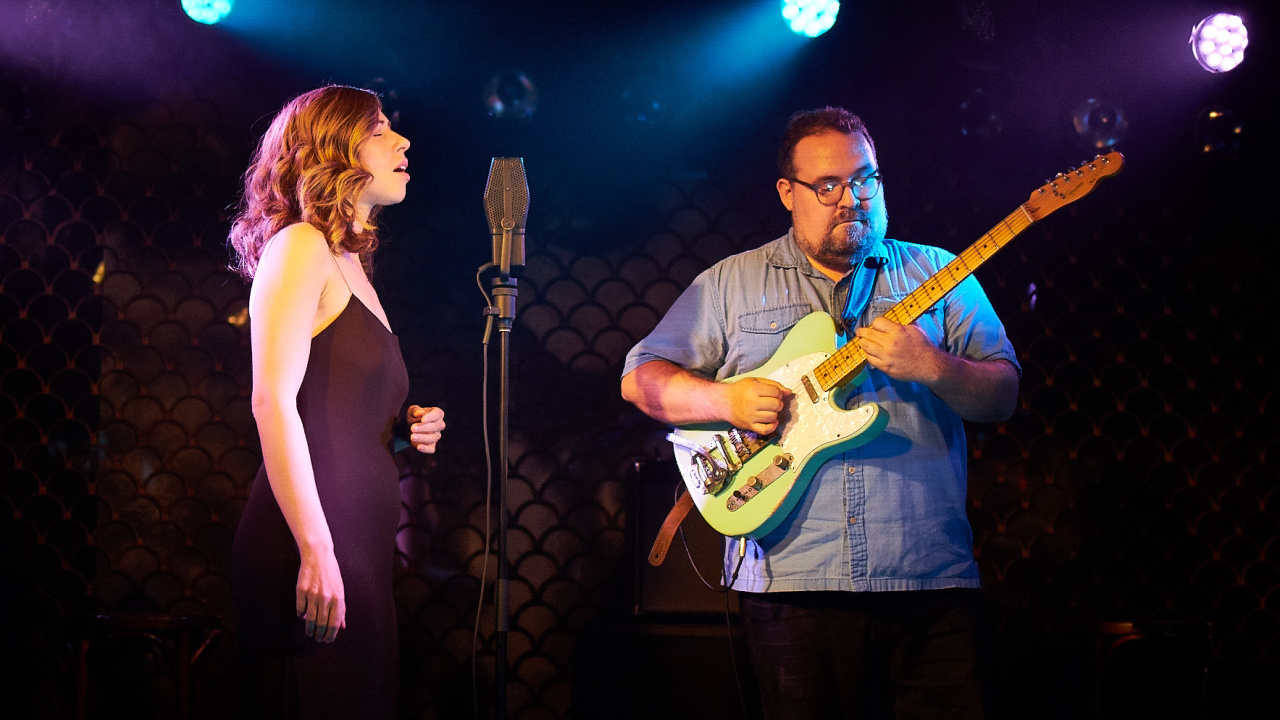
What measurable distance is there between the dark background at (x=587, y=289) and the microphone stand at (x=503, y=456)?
1.60 meters

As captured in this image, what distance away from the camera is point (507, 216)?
7.00 feet

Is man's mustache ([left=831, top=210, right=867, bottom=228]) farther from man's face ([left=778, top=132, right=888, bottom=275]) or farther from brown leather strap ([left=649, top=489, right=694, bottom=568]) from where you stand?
brown leather strap ([left=649, top=489, right=694, bottom=568])

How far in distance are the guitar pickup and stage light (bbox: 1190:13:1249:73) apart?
121 inches

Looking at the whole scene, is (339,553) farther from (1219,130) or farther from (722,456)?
(1219,130)

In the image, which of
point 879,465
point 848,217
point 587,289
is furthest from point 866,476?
point 587,289

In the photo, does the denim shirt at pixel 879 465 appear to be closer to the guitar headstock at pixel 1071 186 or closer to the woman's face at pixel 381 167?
the guitar headstock at pixel 1071 186

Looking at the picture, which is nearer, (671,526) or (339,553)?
(339,553)

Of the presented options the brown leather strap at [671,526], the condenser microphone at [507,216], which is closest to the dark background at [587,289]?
the brown leather strap at [671,526]

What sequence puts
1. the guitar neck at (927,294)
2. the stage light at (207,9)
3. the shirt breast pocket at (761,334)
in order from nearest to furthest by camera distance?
the guitar neck at (927,294)
the shirt breast pocket at (761,334)
the stage light at (207,9)

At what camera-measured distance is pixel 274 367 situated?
1843 mm

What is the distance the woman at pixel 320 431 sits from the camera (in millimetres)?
1811

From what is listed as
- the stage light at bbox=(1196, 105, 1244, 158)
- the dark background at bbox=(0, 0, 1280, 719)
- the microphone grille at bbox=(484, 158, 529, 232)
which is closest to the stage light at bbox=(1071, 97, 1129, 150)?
the dark background at bbox=(0, 0, 1280, 719)

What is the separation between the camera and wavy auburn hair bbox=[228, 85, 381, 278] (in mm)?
2068

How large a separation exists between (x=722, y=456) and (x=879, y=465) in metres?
0.38
